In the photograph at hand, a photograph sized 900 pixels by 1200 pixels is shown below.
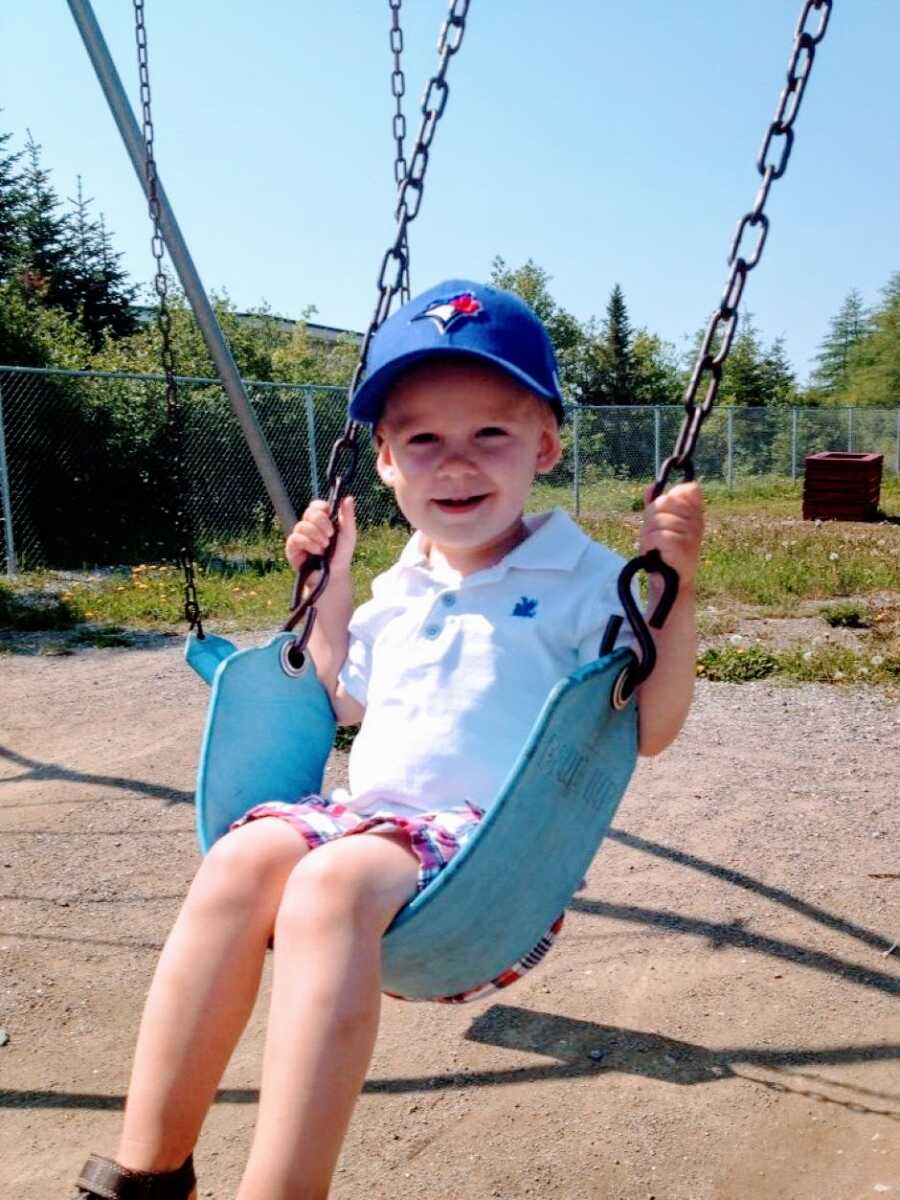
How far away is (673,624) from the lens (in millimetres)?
1626

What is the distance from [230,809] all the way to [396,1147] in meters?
0.84

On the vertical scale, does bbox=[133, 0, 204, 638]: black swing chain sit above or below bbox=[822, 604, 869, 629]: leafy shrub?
above

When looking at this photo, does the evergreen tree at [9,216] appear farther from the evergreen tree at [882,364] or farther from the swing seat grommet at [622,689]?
the evergreen tree at [882,364]

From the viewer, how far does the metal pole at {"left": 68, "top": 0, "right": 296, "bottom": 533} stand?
310 cm

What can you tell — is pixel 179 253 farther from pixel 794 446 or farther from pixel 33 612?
pixel 794 446

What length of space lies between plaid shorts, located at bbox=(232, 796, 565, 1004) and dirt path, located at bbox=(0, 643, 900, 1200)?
2.08ft

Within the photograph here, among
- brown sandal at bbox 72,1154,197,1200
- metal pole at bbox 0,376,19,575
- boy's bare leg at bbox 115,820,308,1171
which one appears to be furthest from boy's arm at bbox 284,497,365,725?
metal pole at bbox 0,376,19,575

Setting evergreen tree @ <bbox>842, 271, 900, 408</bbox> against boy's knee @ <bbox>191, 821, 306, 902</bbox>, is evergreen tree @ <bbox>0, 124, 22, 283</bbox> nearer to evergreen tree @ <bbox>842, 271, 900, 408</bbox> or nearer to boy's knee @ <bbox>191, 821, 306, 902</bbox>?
boy's knee @ <bbox>191, 821, 306, 902</bbox>

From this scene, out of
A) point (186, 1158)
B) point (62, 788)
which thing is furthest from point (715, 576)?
point (186, 1158)

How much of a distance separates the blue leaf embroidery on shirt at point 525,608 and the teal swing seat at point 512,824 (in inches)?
8.8

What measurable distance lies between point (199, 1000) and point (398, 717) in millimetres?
492

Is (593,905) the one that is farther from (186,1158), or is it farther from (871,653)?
(871,653)

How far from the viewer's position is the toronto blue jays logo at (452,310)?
5.54 ft

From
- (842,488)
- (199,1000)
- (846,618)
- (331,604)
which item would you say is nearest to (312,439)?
(846,618)
